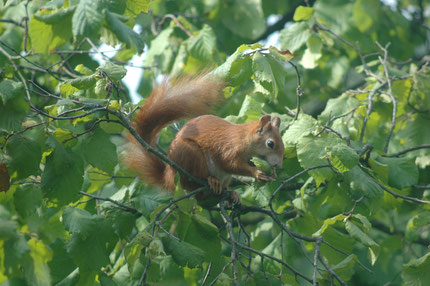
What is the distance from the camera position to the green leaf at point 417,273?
2619mm

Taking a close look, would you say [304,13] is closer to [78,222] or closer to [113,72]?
[113,72]

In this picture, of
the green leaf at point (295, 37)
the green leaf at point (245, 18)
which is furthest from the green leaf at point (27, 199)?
the green leaf at point (245, 18)

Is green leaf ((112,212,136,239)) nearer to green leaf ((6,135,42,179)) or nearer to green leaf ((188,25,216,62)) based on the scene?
green leaf ((6,135,42,179))

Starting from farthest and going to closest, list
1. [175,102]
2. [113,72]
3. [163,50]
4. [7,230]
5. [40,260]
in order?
[163,50]
[175,102]
[40,260]
[113,72]
[7,230]

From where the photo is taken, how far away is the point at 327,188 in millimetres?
3236

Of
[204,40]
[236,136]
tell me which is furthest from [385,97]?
[204,40]

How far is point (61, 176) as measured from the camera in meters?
2.60

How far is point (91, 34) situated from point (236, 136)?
1.95 meters

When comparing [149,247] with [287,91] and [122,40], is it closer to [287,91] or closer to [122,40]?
[122,40]

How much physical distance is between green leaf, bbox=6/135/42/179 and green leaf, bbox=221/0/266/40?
12.5 feet

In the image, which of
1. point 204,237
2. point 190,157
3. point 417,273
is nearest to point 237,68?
point 204,237

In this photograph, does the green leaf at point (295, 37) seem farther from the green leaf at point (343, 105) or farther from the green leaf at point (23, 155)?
the green leaf at point (23, 155)

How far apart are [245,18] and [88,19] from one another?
13.4 ft

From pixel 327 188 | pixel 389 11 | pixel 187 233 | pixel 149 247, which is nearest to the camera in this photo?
pixel 149 247
